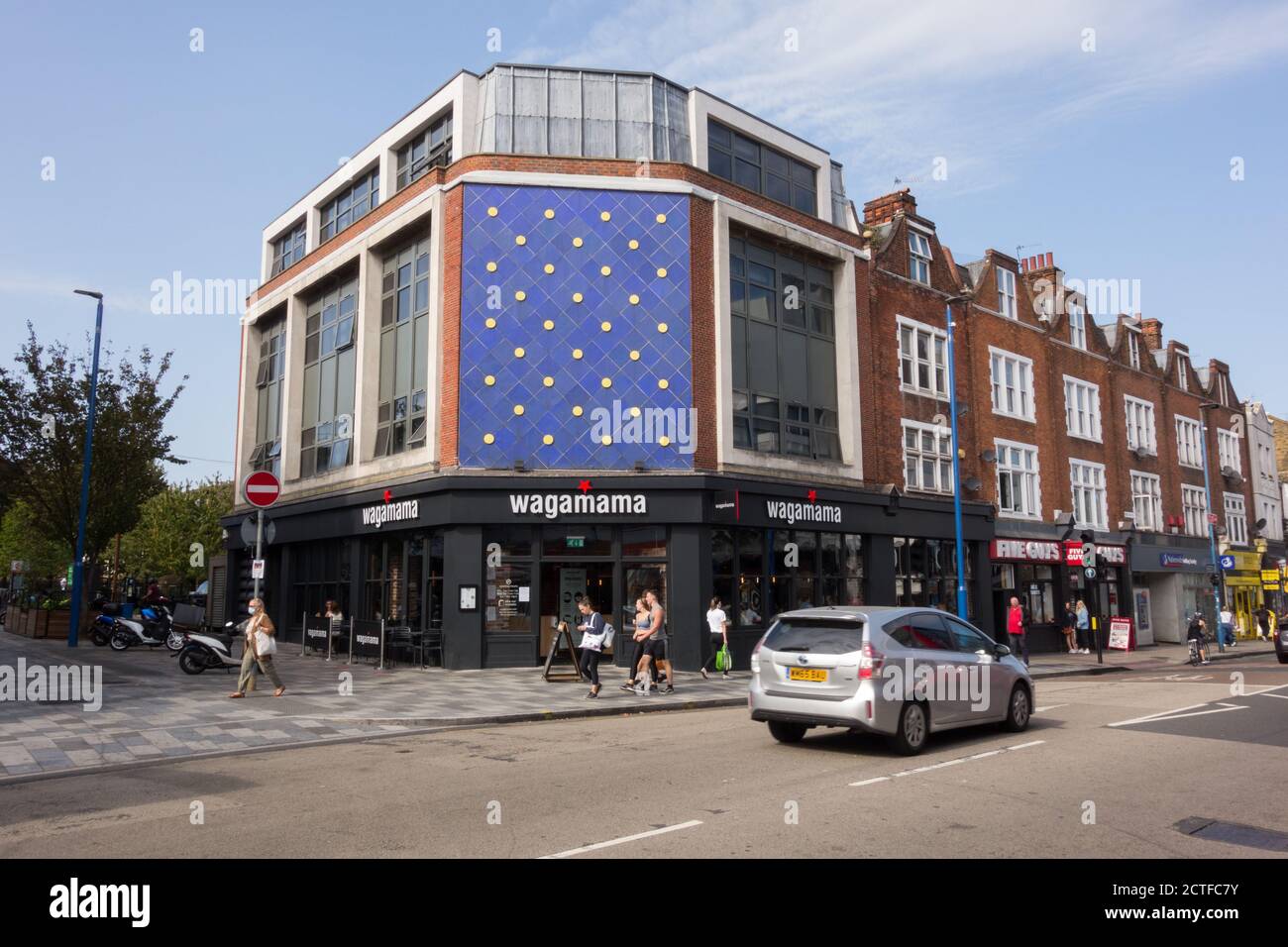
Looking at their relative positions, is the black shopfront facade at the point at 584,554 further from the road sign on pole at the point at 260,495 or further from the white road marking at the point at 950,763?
the white road marking at the point at 950,763

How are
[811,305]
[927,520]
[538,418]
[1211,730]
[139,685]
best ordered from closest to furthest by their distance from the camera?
[1211,730] → [139,685] → [538,418] → [811,305] → [927,520]

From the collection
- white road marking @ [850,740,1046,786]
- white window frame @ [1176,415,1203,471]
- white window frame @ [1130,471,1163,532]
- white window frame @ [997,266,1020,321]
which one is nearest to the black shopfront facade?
white road marking @ [850,740,1046,786]

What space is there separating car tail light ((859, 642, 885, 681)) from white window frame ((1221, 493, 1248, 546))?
45.4m

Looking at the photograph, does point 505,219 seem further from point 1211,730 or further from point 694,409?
point 1211,730

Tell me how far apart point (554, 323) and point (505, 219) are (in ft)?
9.36

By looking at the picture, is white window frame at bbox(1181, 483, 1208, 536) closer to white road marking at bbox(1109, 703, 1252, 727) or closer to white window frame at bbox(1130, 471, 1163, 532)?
white window frame at bbox(1130, 471, 1163, 532)

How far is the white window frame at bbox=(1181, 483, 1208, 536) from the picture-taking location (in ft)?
144

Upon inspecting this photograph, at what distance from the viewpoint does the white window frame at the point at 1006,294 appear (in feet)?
112

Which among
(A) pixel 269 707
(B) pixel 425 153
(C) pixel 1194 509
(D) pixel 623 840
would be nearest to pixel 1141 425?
(C) pixel 1194 509

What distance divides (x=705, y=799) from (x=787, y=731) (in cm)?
348

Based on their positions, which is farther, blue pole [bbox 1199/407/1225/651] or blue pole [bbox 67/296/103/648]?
blue pole [bbox 1199/407/1225/651]

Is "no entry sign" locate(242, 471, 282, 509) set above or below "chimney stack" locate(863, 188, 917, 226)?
below
